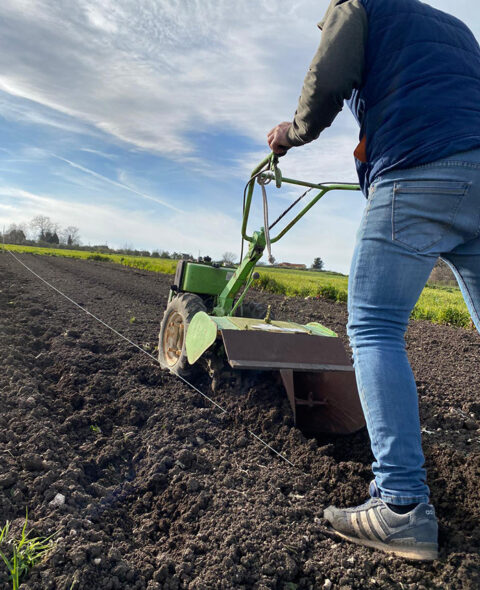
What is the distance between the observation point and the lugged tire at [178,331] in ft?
12.8

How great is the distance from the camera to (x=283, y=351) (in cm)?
293

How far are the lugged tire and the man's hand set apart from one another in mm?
2034

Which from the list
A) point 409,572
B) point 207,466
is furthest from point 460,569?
point 207,466

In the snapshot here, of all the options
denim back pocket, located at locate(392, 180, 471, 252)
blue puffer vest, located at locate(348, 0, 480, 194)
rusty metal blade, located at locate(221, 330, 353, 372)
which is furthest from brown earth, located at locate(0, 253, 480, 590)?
blue puffer vest, located at locate(348, 0, 480, 194)

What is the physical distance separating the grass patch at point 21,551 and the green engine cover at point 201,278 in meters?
3.02

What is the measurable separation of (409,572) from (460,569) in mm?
169

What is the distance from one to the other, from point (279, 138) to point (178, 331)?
264 cm

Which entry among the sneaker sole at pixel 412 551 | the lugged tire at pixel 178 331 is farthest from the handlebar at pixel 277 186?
the sneaker sole at pixel 412 551

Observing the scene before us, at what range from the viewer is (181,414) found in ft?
10.4

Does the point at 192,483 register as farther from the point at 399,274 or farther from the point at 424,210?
the point at 424,210

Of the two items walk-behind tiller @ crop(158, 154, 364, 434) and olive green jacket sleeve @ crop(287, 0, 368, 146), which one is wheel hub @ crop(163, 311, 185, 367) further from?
olive green jacket sleeve @ crop(287, 0, 368, 146)

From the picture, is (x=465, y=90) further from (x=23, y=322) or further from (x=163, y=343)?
(x=23, y=322)

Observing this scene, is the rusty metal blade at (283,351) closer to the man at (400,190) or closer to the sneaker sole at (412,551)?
the man at (400,190)

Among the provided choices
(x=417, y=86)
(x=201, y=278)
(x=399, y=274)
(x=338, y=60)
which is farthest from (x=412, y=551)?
(x=201, y=278)
